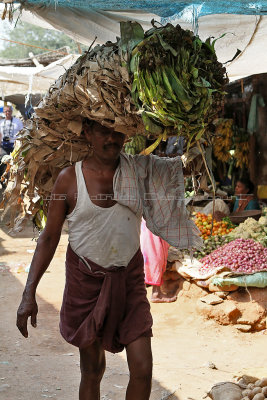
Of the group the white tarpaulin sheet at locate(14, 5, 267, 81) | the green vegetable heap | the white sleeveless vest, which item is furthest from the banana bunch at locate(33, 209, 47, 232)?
the green vegetable heap

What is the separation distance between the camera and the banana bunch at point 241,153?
945cm

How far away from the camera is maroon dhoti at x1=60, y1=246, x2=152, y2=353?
2867 millimetres

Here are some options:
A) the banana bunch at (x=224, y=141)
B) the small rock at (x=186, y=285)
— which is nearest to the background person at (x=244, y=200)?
the banana bunch at (x=224, y=141)

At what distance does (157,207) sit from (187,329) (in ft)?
9.23

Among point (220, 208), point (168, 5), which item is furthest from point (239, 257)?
point (168, 5)

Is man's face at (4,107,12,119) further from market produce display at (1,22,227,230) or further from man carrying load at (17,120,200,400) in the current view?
man carrying load at (17,120,200,400)

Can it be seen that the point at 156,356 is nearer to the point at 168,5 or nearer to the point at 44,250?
the point at 44,250

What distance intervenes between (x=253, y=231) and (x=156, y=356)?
236cm

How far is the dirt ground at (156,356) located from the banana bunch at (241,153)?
3619mm

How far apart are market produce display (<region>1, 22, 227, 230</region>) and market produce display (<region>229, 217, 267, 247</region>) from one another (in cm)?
378

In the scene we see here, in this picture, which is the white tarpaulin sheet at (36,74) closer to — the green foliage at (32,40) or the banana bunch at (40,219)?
the banana bunch at (40,219)

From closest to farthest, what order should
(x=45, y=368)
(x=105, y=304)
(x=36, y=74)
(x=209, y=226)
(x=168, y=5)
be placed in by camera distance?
(x=105, y=304) → (x=168, y=5) → (x=45, y=368) → (x=209, y=226) → (x=36, y=74)

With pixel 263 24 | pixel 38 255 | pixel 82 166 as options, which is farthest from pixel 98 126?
pixel 263 24

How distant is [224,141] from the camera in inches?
376
